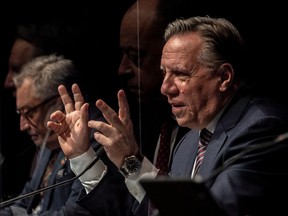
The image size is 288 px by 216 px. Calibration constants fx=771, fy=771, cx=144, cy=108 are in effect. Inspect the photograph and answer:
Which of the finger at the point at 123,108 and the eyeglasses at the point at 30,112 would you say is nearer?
the finger at the point at 123,108

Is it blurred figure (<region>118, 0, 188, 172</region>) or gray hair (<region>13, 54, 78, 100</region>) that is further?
gray hair (<region>13, 54, 78, 100</region>)

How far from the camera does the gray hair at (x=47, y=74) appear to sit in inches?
126

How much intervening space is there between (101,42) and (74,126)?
0.44 metres

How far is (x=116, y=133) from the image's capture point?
7.95 ft

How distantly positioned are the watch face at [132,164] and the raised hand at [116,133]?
2 cm

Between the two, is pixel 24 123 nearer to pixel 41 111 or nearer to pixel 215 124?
pixel 41 111

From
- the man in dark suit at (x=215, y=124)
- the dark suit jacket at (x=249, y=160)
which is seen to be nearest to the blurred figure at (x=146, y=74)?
the man in dark suit at (x=215, y=124)

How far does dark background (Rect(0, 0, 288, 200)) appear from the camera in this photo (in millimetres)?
2531

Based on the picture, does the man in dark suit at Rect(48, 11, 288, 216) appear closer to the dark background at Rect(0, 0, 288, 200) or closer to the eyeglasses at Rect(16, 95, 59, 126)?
the dark background at Rect(0, 0, 288, 200)

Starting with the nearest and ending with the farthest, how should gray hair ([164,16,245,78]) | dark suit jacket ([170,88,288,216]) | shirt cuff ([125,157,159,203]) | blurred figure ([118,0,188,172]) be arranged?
dark suit jacket ([170,88,288,216]), gray hair ([164,16,245,78]), shirt cuff ([125,157,159,203]), blurred figure ([118,0,188,172])

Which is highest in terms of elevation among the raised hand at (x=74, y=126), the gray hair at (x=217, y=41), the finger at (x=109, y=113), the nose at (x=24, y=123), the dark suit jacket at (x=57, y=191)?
the gray hair at (x=217, y=41)

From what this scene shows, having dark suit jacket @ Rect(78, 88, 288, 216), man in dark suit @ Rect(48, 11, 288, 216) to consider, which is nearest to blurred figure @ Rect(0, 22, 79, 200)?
man in dark suit @ Rect(48, 11, 288, 216)

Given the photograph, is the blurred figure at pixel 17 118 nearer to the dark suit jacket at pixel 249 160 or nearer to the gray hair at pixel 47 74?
the gray hair at pixel 47 74

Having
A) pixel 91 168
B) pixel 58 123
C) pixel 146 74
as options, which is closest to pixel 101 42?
pixel 146 74
